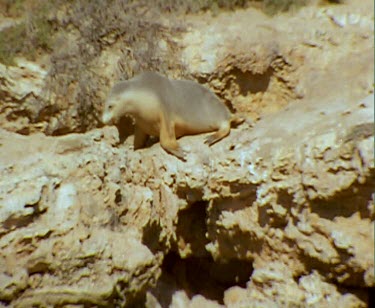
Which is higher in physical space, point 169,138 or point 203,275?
point 169,138

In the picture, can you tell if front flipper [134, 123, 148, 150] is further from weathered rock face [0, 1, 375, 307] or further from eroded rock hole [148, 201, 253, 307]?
eroded rock hole [148, 201, 253, 307]

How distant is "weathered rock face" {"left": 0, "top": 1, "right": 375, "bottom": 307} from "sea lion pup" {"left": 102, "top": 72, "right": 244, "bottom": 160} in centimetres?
16

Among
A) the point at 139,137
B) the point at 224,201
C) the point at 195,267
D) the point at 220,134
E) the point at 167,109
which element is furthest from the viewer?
the point at 195,267

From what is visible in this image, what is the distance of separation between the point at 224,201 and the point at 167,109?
3.28ft

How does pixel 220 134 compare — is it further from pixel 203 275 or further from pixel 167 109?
pixel 203 275

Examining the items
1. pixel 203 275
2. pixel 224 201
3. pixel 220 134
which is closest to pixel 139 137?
pixel 220 134

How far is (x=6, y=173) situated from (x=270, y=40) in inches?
111

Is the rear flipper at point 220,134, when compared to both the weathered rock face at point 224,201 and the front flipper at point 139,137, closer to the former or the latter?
the weathered rock face at point 224,201

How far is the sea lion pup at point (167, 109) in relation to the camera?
4516 millimetres

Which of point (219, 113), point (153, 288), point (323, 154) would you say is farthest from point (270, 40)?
point (153, 288)

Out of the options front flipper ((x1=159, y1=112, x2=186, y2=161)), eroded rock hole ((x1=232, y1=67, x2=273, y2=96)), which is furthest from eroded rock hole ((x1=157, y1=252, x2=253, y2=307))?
eroded rock hole ((x1=232, y1=67, x2=273, y2=96))

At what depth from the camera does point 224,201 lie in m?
4.14

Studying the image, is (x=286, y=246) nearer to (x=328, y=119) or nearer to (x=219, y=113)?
(x=328, y=119)

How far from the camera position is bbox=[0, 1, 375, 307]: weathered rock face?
344 centimetres
